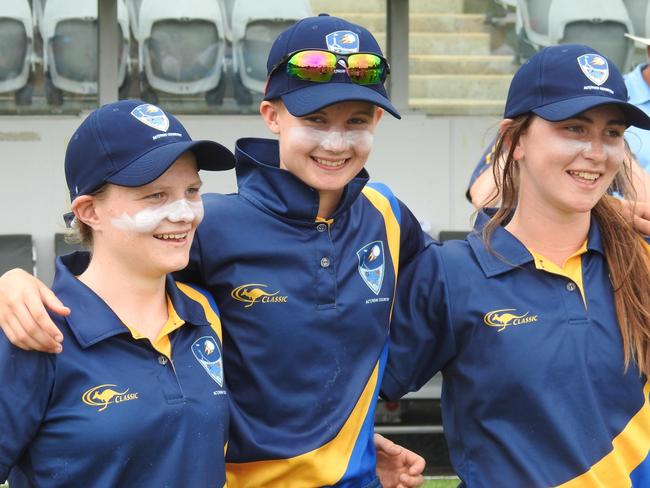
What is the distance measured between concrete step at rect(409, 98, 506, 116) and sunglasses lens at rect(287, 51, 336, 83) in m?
3.67

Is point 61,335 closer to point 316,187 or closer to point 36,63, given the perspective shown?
point 316,187

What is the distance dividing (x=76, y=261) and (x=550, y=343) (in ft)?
3.95

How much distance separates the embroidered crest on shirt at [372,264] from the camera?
326 cm

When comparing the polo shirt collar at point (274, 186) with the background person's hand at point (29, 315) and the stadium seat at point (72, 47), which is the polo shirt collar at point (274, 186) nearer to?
the background person's hand at point (29, 315)

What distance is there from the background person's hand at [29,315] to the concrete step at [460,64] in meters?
4.54

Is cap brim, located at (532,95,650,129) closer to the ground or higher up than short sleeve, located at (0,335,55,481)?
higher up

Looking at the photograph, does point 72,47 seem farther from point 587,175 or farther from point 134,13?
point 587,175

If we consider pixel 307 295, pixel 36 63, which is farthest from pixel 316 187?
pixel 36 63

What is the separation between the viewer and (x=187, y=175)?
9.57 feet

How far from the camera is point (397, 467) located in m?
3.39

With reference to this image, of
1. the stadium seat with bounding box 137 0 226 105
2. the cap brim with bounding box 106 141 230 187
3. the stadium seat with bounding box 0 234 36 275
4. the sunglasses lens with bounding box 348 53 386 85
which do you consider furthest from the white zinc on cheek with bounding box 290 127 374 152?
the stadium seat with bounding box 137 0 226 105

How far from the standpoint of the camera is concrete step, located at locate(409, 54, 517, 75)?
7.04 meters

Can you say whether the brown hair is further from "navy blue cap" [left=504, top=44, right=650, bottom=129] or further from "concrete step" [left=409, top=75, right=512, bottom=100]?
"concrete step" [left=409, top=75, right=512, bottom=100]

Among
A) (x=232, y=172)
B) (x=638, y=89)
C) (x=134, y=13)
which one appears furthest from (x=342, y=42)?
(x=134, y=13)
